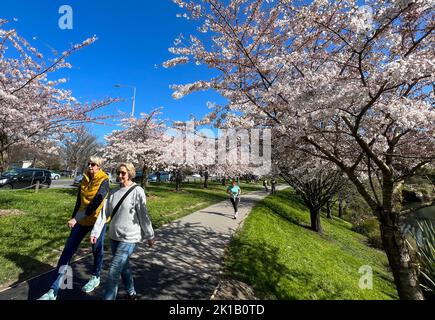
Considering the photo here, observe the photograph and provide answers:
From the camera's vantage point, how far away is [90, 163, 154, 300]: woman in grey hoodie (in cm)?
306

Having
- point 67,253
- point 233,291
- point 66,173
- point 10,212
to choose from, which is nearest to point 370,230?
point 233,291

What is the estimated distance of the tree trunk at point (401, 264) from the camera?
3.81 metres

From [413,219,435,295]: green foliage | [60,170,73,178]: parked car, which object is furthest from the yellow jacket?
[60,170,73,178]: parked car

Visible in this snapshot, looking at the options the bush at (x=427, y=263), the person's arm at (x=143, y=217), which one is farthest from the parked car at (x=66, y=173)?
the bush at (x=427, y=263)

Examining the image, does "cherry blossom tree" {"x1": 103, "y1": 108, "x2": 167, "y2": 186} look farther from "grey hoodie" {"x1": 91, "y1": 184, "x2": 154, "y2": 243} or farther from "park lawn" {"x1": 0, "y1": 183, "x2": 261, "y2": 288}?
"grey hoodie" {"x1": 91, "y1": 184, "x2": 154, "y2": 243}

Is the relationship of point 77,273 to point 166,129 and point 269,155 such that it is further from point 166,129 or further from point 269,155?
point 166,129

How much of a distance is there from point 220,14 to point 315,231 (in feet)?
38.6

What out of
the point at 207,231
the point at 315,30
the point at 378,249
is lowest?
the point at 378,249

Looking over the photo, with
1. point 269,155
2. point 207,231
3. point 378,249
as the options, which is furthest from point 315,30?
point 378,249

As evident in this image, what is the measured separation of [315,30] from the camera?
177 inches

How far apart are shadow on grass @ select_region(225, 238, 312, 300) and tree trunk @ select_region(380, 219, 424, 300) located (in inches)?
68.4

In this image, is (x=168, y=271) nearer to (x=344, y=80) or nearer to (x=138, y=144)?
(x=344, y=80)

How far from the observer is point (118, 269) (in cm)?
303
